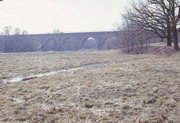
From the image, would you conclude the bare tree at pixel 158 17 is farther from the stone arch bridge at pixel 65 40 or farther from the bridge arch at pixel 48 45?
the bridge arch at pixel 48 45

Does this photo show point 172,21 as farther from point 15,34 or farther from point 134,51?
point 15,34

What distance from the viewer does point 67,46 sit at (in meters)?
86.9

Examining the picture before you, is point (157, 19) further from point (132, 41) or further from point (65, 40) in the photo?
point (65, 40)

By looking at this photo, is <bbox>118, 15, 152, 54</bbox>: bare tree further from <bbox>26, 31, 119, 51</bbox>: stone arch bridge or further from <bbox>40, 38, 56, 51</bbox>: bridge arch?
<bbox>40, 38, 56, 51</bbox>: bridge arch

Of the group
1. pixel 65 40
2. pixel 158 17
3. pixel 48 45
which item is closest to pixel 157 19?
Answer: pixel 158 17

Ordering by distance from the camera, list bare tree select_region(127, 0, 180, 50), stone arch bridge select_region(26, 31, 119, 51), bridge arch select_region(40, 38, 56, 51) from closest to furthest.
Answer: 1. bare tree select_region(127, 0, 180, 50)
2. stone arch bridge select_region(26, 31, 119, 51)
3. bridge arch select_region(40, 38, 56, 51)

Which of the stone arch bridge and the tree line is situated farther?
the stone arch bridge

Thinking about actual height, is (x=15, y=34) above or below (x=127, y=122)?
above

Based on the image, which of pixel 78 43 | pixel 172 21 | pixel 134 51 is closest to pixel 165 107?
pixel 172 21

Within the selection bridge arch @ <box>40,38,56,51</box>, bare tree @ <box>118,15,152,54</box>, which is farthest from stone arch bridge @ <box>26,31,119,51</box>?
bare tree @ <box>118,15,152,54</box>

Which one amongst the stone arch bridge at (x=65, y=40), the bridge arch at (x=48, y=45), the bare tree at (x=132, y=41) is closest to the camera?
the bare tree at (x=132, y=41)

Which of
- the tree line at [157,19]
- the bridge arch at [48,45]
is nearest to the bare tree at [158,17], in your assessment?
the tree line at [157,19]

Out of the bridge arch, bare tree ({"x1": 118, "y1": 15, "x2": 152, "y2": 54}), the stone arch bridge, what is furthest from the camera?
the bridge arch

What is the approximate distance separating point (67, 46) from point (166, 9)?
64.1 m
